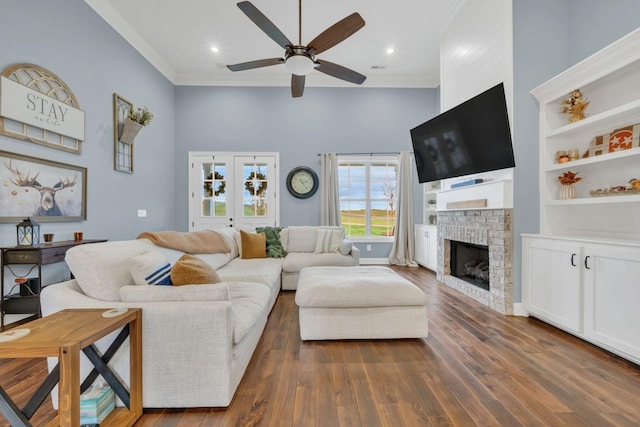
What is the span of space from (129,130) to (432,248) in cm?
506

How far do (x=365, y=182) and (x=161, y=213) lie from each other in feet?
12.8

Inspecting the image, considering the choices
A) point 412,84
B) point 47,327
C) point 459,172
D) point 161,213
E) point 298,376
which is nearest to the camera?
point 47,327

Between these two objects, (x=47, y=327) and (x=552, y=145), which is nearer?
(x=47, y=327)

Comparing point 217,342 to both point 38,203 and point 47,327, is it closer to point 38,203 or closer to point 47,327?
point 47,327

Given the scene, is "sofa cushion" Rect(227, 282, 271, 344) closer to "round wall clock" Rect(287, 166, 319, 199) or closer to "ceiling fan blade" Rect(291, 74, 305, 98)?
"ceiling fan blade" Rect(291, 74, 305, 98)

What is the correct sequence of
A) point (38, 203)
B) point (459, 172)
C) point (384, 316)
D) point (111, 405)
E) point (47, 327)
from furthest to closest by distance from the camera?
1. point (459, 172)
2. point (38, 203)
3. point (384, 316)
4. point (111, 405)
5. point (47, 327)

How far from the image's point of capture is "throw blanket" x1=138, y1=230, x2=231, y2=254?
3021 millimetres

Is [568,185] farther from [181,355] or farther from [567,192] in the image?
[181,355]

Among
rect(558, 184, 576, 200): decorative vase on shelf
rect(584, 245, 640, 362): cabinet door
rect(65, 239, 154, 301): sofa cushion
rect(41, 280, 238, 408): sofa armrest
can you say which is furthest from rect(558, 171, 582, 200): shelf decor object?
rect(65, 239, 154, 301): sofa cushion

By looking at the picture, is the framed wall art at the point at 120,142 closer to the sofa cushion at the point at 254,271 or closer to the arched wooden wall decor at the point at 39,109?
the arched wooden wall decor at the point at 39,109

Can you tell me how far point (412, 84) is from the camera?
231 inches

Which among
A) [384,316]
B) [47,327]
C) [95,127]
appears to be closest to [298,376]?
[384,316]

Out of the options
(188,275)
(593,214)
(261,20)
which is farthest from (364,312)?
(261,20)

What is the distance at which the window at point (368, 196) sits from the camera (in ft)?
19.8
